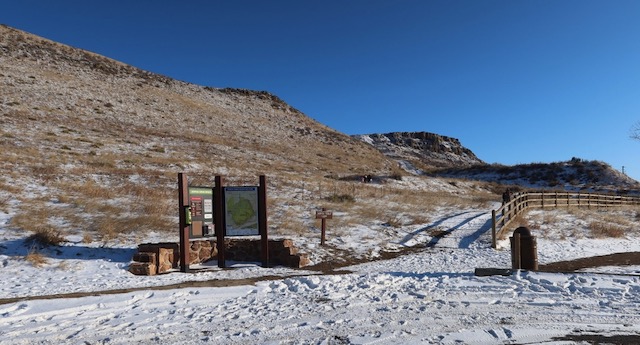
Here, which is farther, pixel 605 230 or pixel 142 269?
pixel 605 230

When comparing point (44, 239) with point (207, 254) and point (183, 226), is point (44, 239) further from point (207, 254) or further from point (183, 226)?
point (207, 254)

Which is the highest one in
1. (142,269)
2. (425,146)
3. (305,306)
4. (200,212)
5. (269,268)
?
(425,146)

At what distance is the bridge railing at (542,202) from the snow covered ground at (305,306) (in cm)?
708

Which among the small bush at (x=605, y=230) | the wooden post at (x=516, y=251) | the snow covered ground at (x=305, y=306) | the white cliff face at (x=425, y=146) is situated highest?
the white cliff face at (x=425, y=146)

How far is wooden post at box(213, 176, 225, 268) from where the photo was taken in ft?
35.2

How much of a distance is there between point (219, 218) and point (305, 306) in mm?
4865

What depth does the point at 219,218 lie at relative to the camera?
10859 mm

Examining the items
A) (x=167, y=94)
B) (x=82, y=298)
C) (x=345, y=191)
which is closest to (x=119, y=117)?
(x=167, y=94)

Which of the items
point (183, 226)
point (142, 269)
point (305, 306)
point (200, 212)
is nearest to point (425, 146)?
point (200, 212)

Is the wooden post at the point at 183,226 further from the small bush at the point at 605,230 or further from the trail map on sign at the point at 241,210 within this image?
the small bush at the point at 605,230

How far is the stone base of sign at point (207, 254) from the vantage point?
31.6 ft

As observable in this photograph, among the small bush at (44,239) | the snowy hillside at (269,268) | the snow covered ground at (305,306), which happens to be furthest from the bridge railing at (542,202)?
the small bush at (44,239)

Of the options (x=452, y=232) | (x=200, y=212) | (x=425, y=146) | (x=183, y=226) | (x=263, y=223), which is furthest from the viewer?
(x=425, y=146)

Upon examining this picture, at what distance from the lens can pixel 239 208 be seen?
435 inches
